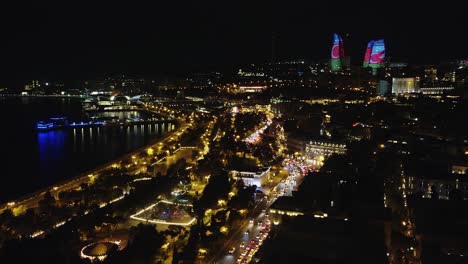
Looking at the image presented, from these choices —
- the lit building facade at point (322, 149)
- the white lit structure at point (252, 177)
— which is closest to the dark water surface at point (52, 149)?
the white lit structure at point (252, 177)

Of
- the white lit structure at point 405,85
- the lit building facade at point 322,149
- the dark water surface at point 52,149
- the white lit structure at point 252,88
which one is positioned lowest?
the dark water surface at point 52,149

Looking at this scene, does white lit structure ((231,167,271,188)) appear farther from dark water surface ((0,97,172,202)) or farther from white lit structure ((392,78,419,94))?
white lit structure ((392,78,419,94))

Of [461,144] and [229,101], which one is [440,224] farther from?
[229,101]

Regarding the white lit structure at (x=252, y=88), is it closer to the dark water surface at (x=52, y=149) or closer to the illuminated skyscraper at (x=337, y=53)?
the illuminated skyscraper at (x=337, y=53)

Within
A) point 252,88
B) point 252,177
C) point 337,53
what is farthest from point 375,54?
point 252,177

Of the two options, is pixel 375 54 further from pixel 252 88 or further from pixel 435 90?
pixel 252 88

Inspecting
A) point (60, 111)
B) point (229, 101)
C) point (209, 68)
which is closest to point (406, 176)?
point (229, 101)

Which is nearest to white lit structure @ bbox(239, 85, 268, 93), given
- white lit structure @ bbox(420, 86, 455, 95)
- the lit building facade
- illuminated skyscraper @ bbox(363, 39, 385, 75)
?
illuminated skyscraper @ bbox(363, 39, 385, 75)
